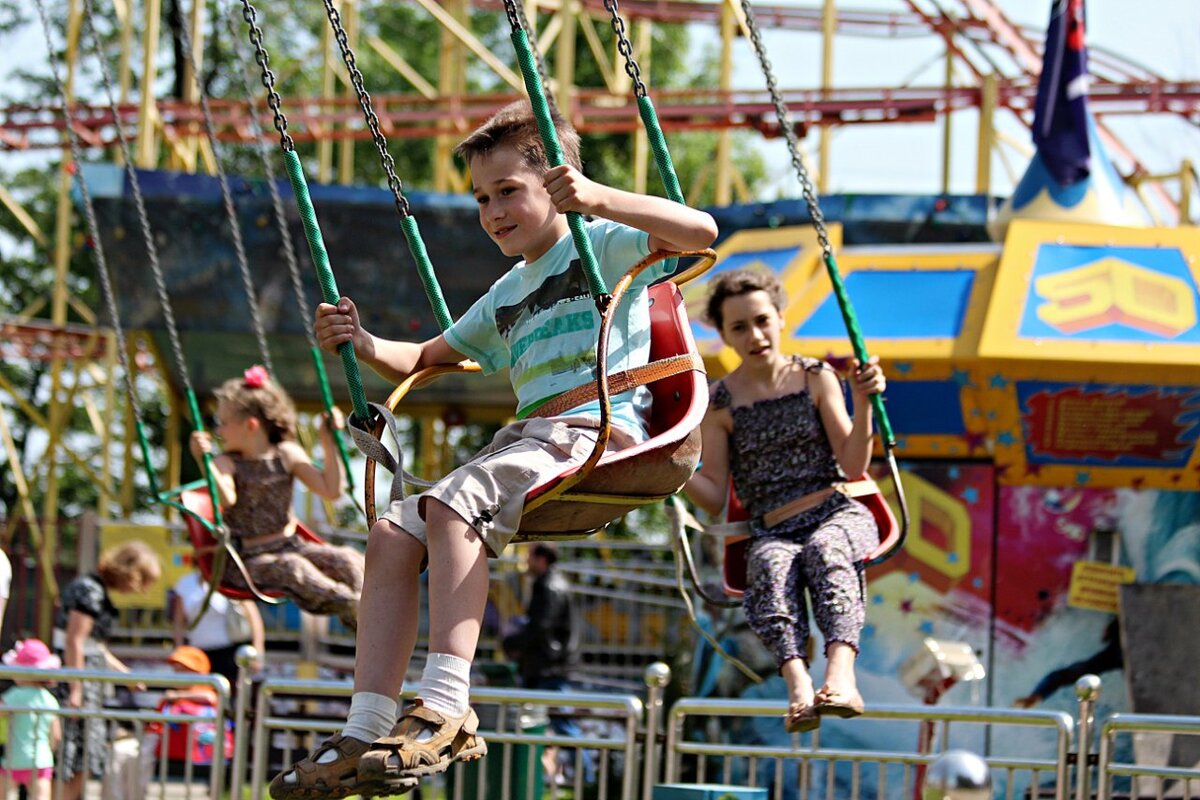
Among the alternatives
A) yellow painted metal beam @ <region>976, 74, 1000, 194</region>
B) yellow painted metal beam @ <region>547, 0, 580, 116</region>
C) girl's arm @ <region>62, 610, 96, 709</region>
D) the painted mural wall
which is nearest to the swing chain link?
girl's arm @ <region>62, 610, 96, 709</region>

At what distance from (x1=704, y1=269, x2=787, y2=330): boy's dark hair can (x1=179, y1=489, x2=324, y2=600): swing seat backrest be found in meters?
1.71

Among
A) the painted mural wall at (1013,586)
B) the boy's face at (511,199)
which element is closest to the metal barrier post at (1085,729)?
the boy's face at (511,199)

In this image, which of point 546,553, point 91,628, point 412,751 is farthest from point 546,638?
point 412,751

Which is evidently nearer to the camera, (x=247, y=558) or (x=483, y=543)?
(x=483, y=543)

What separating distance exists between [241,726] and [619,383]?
2.58 meters

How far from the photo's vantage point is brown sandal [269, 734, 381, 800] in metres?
3.39

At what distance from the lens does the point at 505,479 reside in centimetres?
362

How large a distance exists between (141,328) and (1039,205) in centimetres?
759

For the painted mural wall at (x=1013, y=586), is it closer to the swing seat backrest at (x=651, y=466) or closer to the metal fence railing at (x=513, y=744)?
the metal fence railing at (x=513, y=744)

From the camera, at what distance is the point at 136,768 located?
6062mm

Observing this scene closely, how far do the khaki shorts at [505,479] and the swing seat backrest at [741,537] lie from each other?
143cm

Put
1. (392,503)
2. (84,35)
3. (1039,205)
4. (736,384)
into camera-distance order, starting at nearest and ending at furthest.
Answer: (392,503) → (736,384) → (1039,205) → (84,35)

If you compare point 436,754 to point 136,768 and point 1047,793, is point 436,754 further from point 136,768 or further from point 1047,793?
point 1047,793

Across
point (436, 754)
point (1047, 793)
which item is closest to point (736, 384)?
point (436, 754)
